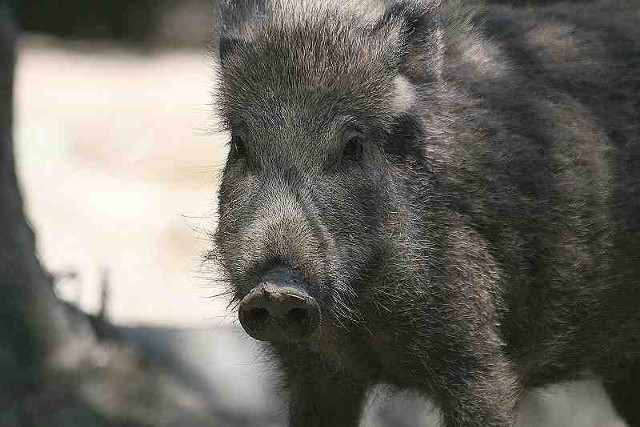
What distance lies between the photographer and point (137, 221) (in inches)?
474

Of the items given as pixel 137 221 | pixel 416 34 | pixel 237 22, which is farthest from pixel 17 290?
pixel 137 221

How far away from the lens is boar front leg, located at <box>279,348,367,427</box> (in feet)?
16.6

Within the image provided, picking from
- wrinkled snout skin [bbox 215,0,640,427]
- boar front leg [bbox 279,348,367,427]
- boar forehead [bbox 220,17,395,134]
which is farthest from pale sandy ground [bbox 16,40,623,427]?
boar forehead [bbox 220,17,395,134]

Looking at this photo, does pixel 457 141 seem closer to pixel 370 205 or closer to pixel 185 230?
pixel 370 205

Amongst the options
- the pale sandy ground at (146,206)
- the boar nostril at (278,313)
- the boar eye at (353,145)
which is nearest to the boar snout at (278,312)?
the boar nostril at (278,313)

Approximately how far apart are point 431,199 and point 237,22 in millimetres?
947

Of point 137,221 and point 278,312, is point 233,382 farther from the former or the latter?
point 137,221

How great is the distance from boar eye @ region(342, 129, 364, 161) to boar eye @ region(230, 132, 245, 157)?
36 centimetres

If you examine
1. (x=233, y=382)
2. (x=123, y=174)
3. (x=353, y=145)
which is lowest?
(x=123, y=174)

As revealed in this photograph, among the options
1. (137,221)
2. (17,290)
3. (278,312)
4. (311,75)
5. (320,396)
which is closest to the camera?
(278,312)

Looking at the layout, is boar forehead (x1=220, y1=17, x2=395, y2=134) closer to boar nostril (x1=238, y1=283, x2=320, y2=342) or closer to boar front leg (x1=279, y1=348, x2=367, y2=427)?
boar nostril (x1=238, y1=283, x2=320, y2=342)

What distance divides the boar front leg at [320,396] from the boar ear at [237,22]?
3.97 ft

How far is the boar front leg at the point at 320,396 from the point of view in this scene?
505cm

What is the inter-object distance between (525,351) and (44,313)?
10.3 feet
